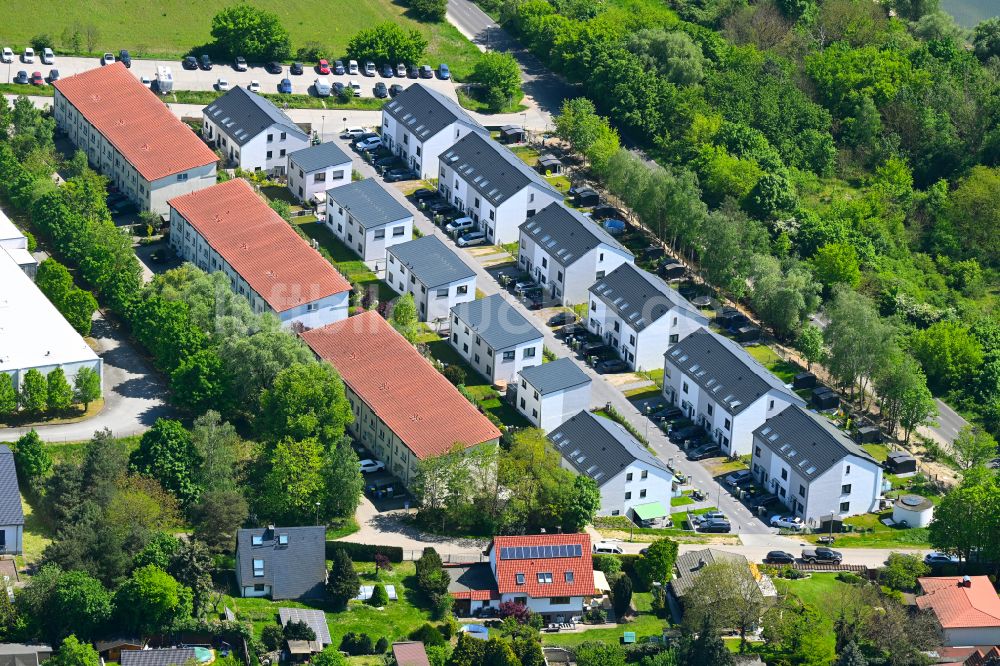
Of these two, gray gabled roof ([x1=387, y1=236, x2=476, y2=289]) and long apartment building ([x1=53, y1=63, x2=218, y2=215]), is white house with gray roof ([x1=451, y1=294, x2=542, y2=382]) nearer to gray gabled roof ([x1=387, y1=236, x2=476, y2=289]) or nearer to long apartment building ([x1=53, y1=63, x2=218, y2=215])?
gray gabled roof ([x1=387, y1=236, x2=476, y2=289])

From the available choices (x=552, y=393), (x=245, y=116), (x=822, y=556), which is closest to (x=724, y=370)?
(x=552, y=393)

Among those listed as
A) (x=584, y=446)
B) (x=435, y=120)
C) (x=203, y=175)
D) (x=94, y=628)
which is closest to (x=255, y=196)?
(x=203, y=175)

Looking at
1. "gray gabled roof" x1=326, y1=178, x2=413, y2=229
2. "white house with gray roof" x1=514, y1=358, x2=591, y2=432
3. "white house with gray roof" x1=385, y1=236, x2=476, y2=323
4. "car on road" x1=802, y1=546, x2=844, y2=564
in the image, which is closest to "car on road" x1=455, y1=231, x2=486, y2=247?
"gray gabled roof" x1=326, y1=178, x2=413, y2=229

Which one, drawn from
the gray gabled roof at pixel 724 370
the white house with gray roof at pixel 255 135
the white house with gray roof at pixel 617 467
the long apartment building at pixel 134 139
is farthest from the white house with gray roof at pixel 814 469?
the long apartment building at pixel 134 139

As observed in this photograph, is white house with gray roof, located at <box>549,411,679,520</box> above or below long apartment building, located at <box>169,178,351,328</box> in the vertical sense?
below

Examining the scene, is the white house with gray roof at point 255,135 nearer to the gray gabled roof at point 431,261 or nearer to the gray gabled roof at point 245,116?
the gray gabled roof at point 245,116
